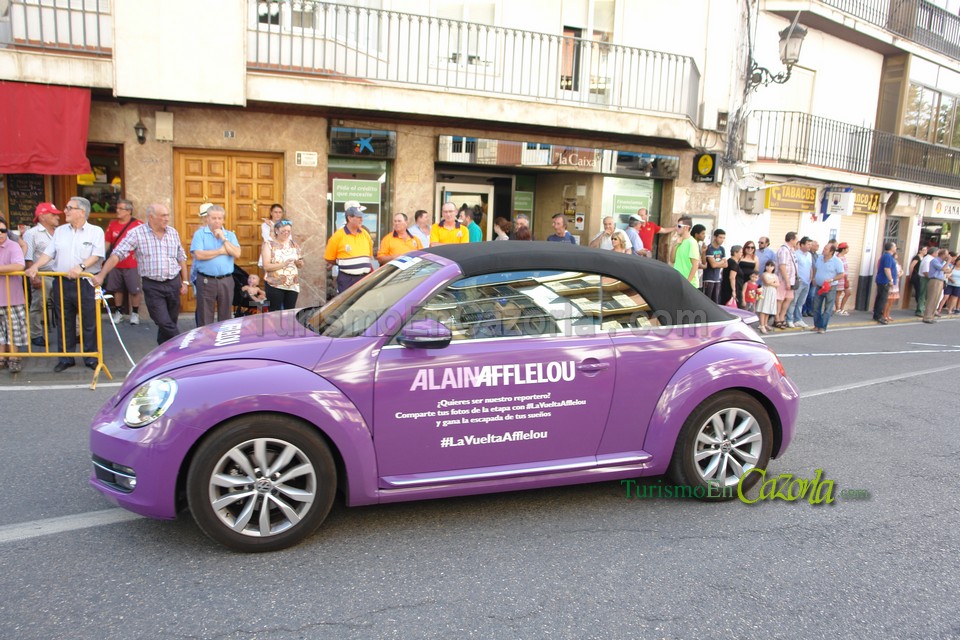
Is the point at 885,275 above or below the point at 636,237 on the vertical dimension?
below

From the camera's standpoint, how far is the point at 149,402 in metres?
3.54

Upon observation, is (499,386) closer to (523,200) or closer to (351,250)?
(351,250)

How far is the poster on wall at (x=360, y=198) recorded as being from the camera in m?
12.4

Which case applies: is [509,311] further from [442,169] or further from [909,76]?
[909,76]

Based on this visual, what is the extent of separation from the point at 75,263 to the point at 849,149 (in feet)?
63.6

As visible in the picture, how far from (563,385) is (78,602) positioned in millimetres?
2589

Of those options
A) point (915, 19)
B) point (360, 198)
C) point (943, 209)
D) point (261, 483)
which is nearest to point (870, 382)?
point (261, 483)

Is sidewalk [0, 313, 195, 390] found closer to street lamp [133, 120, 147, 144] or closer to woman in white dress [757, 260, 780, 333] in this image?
street lamp [133, 120, 147, 144]

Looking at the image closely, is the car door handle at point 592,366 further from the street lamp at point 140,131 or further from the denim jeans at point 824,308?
the denim jeans at point 824,308

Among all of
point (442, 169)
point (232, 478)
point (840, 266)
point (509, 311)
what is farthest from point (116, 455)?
point (840, 266)

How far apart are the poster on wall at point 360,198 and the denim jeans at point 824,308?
→ 8.94m

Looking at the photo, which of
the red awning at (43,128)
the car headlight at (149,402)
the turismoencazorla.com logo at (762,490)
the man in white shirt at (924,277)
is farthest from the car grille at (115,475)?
the man in white shirt at (924,277)

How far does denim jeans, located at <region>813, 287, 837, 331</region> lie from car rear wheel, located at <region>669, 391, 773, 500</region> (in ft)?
35.0

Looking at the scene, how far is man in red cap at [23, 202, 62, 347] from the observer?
7.68 metres
